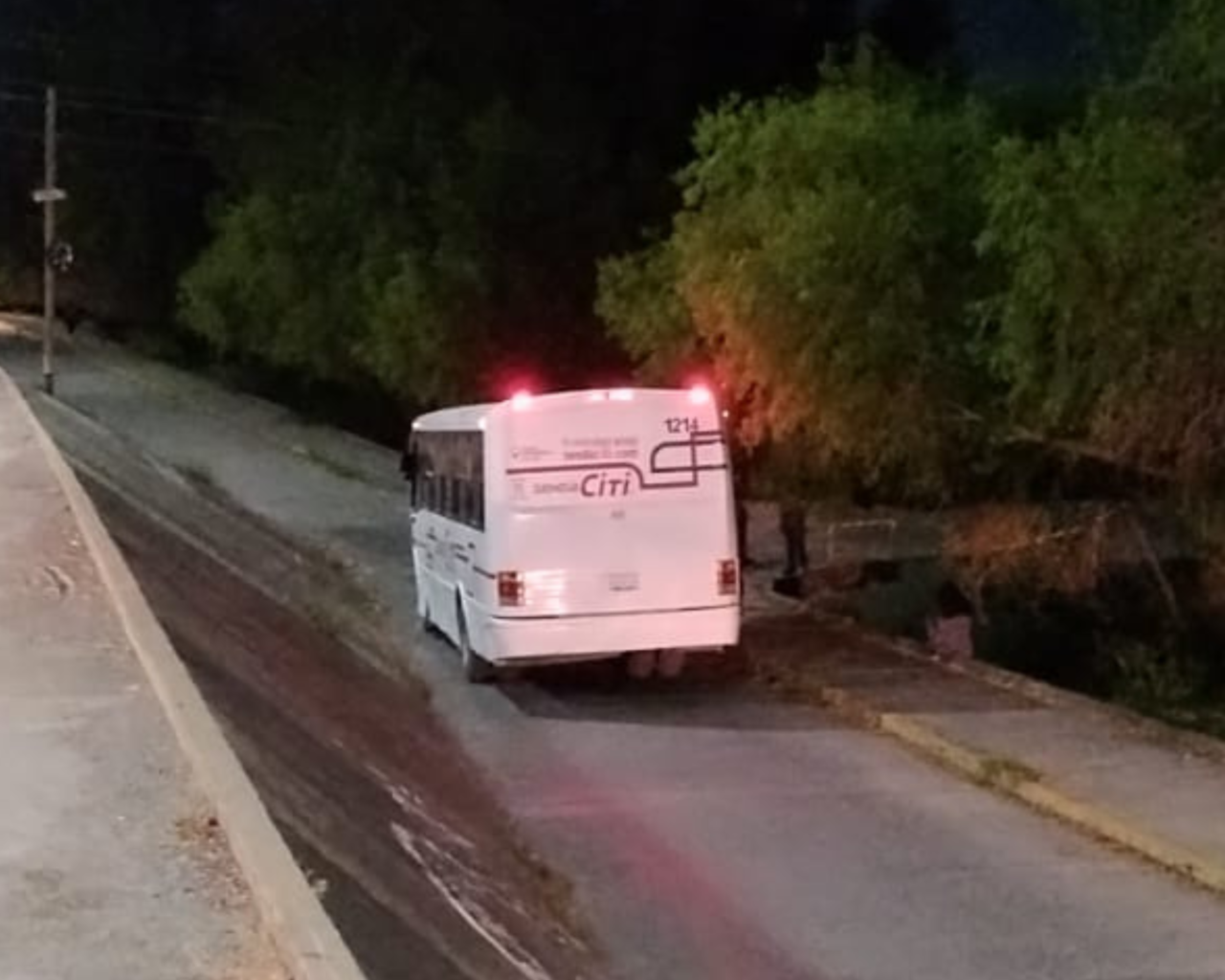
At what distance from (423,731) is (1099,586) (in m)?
9.19

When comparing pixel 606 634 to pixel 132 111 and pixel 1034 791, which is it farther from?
pixel 132 111

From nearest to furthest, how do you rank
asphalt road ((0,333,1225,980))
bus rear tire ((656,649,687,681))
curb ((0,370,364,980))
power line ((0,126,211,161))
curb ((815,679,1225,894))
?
curb ((0,370,364,980))
asphalt road ((0,333,1225,980))
curb ((815,679,1225,894))
bus rear tire ((656,649,687,681))
power line ((0,126,211,161))

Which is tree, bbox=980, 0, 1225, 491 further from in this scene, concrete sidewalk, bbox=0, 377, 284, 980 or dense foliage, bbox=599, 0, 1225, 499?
concrete sidewalk, bbox=0, 377, 284, 980

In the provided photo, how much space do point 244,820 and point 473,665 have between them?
11195 millimetres

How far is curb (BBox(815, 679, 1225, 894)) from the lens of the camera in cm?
1362

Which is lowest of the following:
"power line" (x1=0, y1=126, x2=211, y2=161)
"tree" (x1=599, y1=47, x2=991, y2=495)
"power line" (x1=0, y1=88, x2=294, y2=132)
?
"tree" (x1=599, y1=47, x2=991, y2=495)

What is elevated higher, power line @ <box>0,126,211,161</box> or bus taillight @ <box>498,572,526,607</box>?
power line @ <box>0,126,211,161</box>

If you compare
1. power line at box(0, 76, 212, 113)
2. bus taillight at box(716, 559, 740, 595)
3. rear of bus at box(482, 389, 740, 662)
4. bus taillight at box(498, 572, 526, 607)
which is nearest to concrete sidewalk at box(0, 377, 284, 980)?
bus taillight at box(498, 572, 526, 607)

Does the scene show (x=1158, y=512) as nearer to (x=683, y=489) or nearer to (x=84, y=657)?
(x=683, y=489)

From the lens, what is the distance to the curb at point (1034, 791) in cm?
1362

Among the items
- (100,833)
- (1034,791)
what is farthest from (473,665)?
(100,833)

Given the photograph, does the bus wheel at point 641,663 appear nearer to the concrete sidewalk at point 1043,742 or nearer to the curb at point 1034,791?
the concrete sidewalk at point 1043,742

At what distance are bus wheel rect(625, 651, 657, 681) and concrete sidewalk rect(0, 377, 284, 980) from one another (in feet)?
16.5

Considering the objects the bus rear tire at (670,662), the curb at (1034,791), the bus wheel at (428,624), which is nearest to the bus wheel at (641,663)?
the bus rear tire at (670,662)
